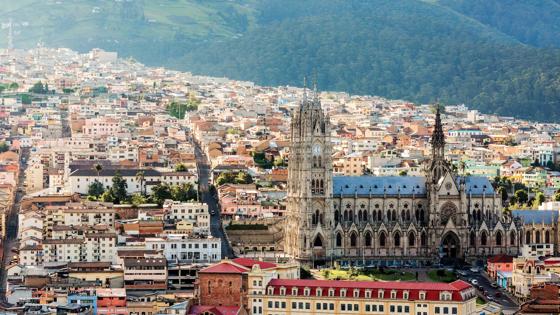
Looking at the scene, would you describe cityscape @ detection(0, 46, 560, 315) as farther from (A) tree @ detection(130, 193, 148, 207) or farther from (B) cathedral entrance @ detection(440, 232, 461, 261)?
(A) tree @ detection(130, 193, 148, 207)

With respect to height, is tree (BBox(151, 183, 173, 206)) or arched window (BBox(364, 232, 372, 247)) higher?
tree (BBox(151, 183, 173, 206))

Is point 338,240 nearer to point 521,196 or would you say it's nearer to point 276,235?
point 276,235

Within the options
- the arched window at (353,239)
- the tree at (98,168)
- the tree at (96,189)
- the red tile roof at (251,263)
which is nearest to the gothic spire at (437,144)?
the arched window at (353,239)

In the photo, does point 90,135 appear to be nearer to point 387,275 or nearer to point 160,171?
point 160,171

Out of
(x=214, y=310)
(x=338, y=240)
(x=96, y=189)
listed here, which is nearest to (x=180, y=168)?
(x=96, y=189)

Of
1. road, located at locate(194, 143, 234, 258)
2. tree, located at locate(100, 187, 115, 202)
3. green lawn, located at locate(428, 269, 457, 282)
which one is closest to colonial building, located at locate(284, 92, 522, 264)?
road, located at locate(194, 143, 234, 258)

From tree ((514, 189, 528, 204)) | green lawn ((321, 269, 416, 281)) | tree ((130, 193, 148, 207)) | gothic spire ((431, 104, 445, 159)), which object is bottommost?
green lawn ((321, 269, 416, 281))

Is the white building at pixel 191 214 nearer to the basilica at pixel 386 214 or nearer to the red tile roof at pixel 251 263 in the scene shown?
the basilica at pixel 386 214

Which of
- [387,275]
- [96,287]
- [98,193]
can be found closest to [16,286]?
[96,287]
